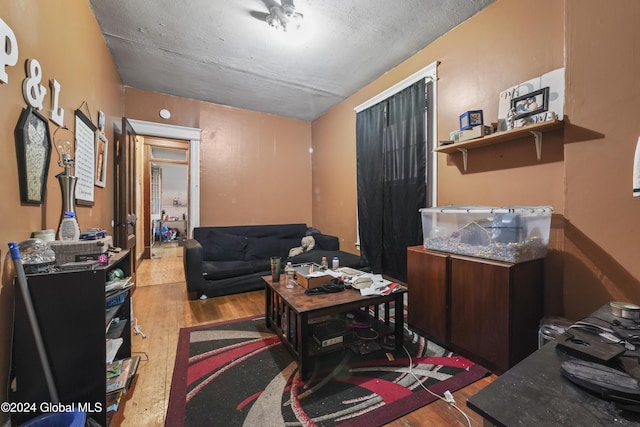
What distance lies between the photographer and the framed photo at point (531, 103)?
1.79 m

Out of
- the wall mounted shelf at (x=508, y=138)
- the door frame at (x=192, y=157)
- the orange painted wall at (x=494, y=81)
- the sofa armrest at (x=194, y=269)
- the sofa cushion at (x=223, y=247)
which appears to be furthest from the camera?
the door frame at (x=192, y=157)

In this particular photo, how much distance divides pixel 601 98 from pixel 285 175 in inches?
155

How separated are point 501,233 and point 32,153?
2688 millimetres

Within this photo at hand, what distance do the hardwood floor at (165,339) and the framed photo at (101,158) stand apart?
4.33 feet

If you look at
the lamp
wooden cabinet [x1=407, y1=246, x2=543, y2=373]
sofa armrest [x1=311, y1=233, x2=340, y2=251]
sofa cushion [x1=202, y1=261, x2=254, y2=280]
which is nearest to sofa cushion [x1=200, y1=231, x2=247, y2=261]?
sofa cushion [x1=202, y1=261, x2=254, y2=280]

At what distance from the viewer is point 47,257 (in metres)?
1.22

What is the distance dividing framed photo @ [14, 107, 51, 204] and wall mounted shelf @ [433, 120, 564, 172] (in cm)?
272

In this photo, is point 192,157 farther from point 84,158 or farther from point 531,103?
point 531,103

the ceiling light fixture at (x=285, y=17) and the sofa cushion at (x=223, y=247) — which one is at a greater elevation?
the ceiling light fixture at (x=285, y=17)

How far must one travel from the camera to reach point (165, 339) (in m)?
2.10

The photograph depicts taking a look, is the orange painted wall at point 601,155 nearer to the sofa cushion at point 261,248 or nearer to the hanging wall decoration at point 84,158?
the sofa cushion at point 261,248

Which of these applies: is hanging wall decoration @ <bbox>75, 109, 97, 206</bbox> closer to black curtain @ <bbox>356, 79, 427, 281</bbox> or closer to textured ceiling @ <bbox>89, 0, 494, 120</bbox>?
textured ceiling @ <bbox>89, 0, 494, 120</bbox>

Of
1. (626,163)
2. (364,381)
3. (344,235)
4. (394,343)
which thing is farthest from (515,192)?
(344,235)

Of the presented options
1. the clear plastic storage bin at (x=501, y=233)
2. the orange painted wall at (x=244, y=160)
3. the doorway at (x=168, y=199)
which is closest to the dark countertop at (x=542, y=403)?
the clear plastic storage bin at (x=501, y=233)
